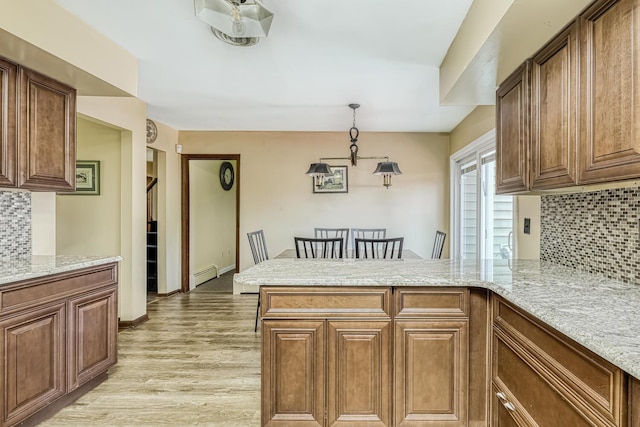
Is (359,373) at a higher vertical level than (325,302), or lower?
lower

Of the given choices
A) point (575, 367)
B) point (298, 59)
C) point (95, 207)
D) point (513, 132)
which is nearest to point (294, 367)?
point (575, 367)

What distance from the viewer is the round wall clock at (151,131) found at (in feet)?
14.1

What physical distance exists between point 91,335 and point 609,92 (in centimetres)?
303

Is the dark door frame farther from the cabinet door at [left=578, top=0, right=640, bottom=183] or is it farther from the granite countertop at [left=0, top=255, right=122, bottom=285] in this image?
the cabinet door at [left=578, top=0, right=640, bottom=183]

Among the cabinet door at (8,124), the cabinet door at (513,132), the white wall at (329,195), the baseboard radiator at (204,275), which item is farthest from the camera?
the baseboard radiator at (204,275)

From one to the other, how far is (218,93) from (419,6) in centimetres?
217

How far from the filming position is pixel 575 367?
104cm

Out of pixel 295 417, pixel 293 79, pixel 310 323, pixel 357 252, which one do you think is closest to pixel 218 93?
pixel 293 79

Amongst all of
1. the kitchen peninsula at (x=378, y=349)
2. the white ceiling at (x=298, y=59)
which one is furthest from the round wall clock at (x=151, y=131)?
the kitchen peninsula at (x=378, y=349)

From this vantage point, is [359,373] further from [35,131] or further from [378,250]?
[35,131]

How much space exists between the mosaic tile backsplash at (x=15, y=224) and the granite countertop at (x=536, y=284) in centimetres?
182

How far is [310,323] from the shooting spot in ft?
5.71

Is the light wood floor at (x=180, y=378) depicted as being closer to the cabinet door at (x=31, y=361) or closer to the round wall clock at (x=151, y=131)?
the cabinet door at (x=31, y=361)

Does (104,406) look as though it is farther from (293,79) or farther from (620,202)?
(620,202)
